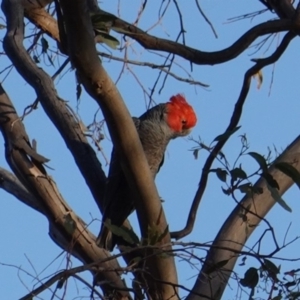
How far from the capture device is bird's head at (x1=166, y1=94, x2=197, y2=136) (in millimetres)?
3854

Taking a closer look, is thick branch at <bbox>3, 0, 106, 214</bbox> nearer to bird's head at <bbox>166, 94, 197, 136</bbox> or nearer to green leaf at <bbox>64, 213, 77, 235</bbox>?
green leaf at <bbox>64, 213, 77, 235</bbox>

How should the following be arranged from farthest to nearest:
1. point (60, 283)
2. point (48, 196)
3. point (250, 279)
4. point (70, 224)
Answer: point (48, 196) < point (70, 224) < point (250, 279) < point (60, 283)

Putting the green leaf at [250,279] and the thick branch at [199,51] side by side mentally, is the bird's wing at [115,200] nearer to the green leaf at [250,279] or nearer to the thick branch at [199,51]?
the thick branch at [199,51]

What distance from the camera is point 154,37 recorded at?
9.90 feet

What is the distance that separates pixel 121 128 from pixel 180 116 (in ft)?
4.61

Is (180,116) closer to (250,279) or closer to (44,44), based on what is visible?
(44,44)

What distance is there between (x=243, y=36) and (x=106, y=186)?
719 millimetres

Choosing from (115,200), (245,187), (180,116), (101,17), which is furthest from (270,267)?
(180,116)

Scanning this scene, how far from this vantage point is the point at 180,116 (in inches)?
153

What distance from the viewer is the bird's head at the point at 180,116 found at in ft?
12.6

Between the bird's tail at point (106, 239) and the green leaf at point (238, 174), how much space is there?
940 mm

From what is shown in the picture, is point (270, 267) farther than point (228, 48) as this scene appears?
No

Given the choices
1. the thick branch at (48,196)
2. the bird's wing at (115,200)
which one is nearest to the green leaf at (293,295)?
the thick branch at (48,196)

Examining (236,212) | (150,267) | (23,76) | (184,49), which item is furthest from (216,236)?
(23,76)
